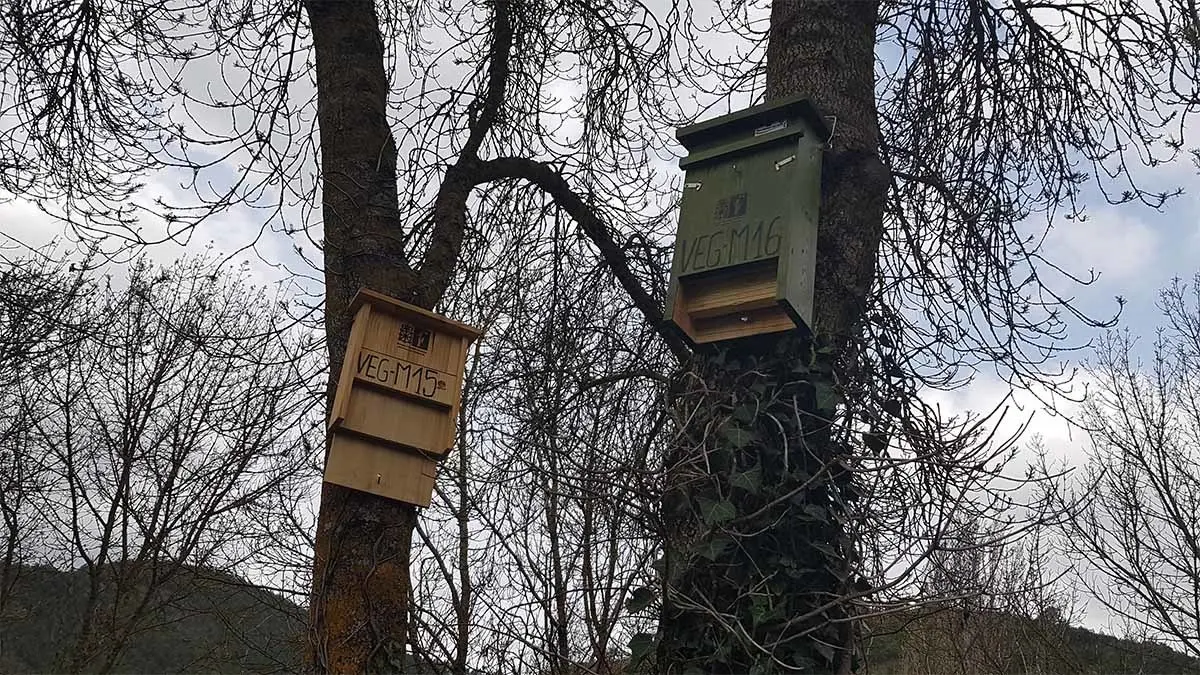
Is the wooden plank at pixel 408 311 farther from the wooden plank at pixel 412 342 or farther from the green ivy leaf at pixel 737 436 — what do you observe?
the green ivy leaf at pixel 737 436

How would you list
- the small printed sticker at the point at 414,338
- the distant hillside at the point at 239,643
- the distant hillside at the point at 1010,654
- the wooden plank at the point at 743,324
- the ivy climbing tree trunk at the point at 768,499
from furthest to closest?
1. the distant hillside at the point at 1010,654
2. the distant hillside at the point at 239,643
3. the small printed sticker at the point at 414,338
4. the wooden plank at the point at 743,324
5. the ivy climbing tree trunk at the point at 768,499

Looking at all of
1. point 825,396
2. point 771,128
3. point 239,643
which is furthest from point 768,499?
point 239,643

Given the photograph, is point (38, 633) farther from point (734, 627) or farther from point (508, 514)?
point (734, 627)

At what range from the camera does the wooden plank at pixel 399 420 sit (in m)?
3.03

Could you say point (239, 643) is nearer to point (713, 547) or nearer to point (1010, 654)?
point (1010, 654)

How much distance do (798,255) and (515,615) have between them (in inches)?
97.4

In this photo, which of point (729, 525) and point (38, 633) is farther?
point (38, 633)

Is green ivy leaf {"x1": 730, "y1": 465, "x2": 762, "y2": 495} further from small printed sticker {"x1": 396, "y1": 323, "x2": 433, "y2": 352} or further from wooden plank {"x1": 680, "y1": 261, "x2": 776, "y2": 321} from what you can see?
small printed sticker {"x1": 396, "y1": 323, "x2": 433, "y2": 352}

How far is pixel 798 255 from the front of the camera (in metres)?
2.70

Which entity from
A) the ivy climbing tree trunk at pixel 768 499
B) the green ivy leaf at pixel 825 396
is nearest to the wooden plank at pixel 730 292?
the ivy climbing tree trunk at pixel 768 499

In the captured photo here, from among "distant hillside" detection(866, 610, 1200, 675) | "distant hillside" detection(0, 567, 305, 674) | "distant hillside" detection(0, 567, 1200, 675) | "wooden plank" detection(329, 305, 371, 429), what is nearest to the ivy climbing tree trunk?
"wooden plank" detection(329, 305, 371, 429)

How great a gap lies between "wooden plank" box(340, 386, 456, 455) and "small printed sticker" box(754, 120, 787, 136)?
1377 millimetres

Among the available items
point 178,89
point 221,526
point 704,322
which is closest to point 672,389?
point 704,322

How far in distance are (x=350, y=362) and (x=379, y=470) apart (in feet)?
1.16
